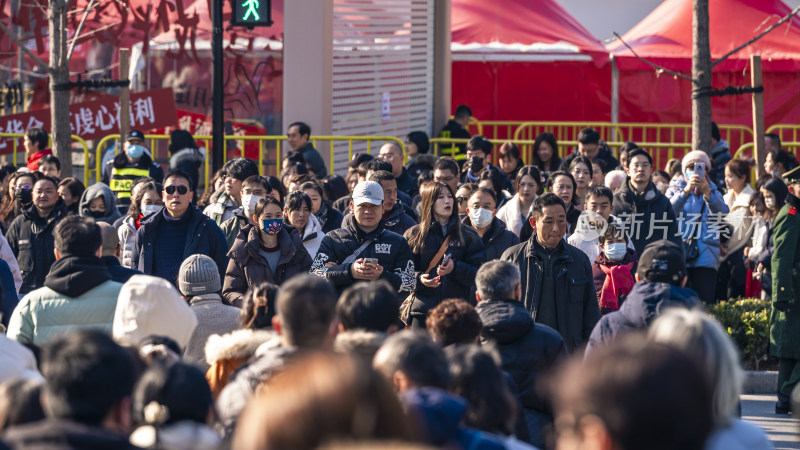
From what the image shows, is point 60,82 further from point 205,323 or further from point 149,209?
point 205,323

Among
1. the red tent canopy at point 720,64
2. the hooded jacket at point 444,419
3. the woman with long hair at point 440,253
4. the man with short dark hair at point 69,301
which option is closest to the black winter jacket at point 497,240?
the woman with long hair at point 440,253

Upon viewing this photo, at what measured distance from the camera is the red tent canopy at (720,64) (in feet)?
59.7

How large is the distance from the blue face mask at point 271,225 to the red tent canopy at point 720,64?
38.6ft

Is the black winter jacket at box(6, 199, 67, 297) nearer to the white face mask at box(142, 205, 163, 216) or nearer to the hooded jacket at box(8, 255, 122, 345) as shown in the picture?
the white face mask at box(142, 205, 163, 216)

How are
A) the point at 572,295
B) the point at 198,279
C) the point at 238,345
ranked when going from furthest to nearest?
1. the point at 572,295
2. the point at 198,279
3. the point at 238,345

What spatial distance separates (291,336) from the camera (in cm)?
407

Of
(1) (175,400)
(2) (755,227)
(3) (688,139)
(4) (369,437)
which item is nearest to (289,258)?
(1) (175,400)

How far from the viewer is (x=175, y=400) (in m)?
3.57

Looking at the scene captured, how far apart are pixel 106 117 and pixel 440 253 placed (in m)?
6.50

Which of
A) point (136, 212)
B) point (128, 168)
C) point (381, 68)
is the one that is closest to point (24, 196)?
point (136, 212)

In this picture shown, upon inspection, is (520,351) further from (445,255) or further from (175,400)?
(445,255)

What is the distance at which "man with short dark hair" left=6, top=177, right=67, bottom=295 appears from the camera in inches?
340

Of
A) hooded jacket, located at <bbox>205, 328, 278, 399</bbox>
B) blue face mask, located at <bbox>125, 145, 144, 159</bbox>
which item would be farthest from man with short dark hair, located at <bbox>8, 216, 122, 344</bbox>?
blue face mask, located at <bbox>125, 145, 144, 159</bbox>

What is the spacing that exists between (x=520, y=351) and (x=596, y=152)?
25.0 feet
